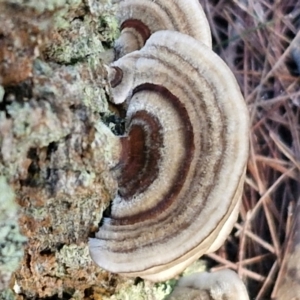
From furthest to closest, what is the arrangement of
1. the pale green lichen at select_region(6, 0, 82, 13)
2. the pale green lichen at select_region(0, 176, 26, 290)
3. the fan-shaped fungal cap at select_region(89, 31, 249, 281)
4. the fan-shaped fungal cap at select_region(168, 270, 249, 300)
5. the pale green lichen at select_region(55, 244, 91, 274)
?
1. the fan-shaped fungal cap at select_region(168, 270, 249, 300)
2. the pale green lichen at select_region(55, 244, 91, 274)
3. the fan-shaped fungal cap at select_region(89, 31, 249, 281)
4. the pale green lichen at select_region(0, 176, 26, 290)
5. the pale green lichen at select_region(6, 0, 82, 13)

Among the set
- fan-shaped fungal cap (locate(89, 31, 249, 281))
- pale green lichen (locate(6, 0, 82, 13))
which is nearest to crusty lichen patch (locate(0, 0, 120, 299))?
pale green lichen (locate(6, 0, 82, 13))

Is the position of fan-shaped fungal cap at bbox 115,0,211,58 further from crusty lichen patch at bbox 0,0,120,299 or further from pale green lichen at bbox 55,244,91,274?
pale green lichen at bbox 55,244,91,274

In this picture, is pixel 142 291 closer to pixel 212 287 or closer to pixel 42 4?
pixel 212 287

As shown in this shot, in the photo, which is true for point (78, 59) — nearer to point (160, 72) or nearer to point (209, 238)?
point (160, 72)

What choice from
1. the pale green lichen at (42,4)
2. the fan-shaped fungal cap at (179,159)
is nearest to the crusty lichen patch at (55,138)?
the pale green lichen at (42,4)

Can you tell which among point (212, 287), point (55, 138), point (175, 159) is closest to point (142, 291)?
point (212, 287)

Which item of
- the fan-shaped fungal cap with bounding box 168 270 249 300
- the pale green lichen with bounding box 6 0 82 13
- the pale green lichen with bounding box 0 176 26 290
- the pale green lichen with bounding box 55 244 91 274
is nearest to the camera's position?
the pale green lichen with bounding box 6 0 82 13

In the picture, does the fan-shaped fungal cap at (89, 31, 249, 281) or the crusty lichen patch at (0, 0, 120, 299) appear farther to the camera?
the fan-shaped fungal cap at (89, 31, 249, 281)

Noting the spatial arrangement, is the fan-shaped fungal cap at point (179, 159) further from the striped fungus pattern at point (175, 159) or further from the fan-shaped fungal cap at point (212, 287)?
the fan-shaped fungal cap at point (212, 287)
